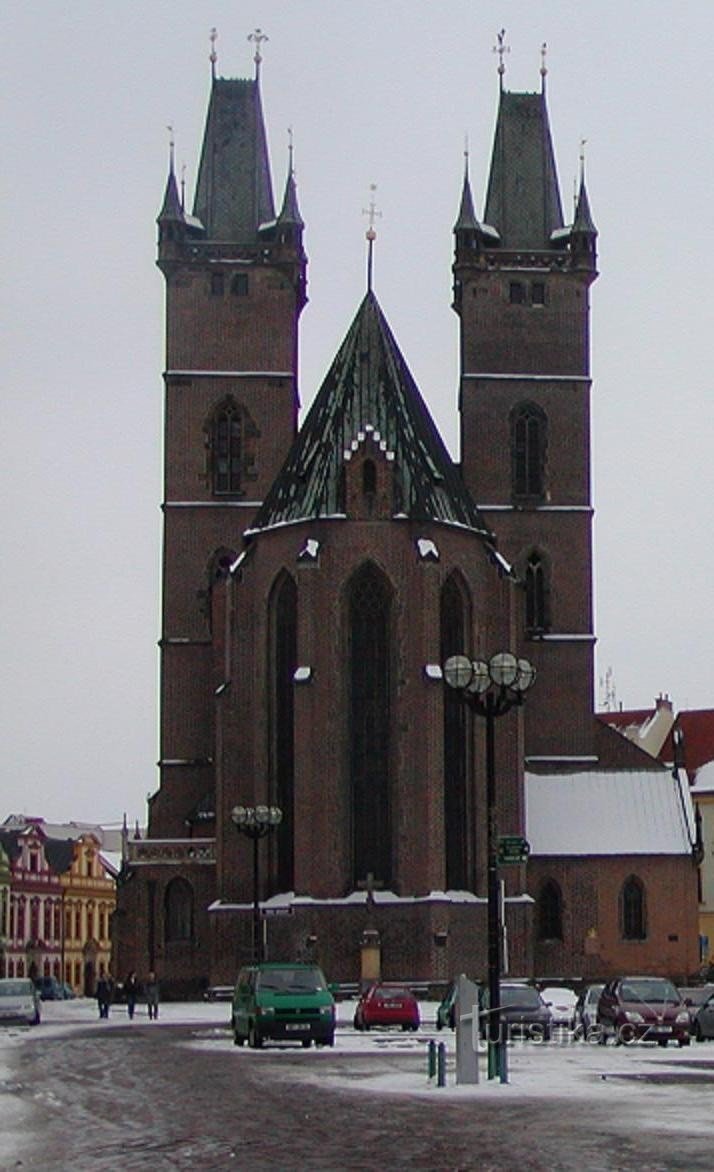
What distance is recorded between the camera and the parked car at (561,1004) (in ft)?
143

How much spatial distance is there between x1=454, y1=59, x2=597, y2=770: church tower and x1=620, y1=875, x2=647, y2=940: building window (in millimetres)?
5125

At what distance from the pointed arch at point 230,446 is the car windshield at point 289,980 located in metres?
38.5

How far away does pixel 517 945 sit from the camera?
208 feet

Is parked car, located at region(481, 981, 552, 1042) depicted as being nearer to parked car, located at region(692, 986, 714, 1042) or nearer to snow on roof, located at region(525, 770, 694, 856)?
parked car, located at region(692, 986, 714, 1042)

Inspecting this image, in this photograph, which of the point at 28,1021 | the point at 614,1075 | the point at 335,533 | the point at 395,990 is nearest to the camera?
the point at 614,1075

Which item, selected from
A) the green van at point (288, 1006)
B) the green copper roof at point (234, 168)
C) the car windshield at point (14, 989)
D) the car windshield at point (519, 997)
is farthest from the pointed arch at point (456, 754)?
the green van at point (288, 1006)

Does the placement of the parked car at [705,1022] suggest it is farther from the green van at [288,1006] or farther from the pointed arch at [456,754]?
the pointed arch at [456,754]

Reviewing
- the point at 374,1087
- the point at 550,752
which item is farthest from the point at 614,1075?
the point at 550,752

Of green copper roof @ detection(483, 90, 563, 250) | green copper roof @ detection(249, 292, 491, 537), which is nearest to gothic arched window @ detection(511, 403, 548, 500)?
green copper roof @ detection(249, 292, 491, 537)

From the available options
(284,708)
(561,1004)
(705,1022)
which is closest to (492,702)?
(705,1022)

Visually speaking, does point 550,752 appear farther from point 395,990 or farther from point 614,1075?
point 614,1075

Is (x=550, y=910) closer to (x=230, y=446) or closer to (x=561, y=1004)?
(x=561, y=1004)

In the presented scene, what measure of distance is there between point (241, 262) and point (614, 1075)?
5040 centimetres

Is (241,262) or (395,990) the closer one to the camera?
(395,990)
